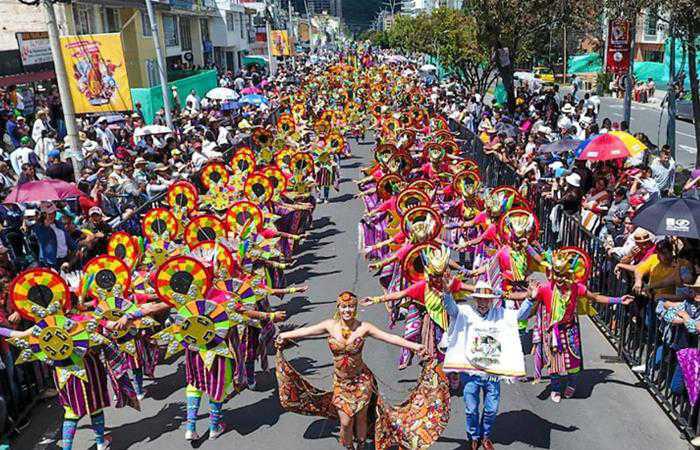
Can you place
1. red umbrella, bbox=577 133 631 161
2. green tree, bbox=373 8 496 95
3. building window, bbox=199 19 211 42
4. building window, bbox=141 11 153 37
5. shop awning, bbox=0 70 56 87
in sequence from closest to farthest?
red umbrella, bbox=577 133 631 161 → shop awning, bbox=0 70 56 87 → green tree, bbox=373 8 496 95 → building window, bbox=141 11 153 37 → building window, bbox=199 19 211 42

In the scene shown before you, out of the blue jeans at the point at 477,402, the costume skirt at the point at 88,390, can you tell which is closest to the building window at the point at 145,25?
the costume skirt at the point at 88,390

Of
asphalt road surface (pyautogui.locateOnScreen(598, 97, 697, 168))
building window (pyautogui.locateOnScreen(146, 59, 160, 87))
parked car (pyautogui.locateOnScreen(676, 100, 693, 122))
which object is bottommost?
asphalt road surface (pyautogui.locateOnScreen(598, 97, 697, 168))

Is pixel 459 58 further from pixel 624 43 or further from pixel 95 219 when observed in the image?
pixel 95 219

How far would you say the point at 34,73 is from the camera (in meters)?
20.1

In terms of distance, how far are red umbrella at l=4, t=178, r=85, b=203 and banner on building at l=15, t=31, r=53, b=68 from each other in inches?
436

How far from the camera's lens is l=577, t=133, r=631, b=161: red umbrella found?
38.2 ft

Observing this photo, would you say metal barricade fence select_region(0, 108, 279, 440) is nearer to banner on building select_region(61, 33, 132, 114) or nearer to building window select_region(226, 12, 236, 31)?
banner on building select_region(61, 33, 132, 114)

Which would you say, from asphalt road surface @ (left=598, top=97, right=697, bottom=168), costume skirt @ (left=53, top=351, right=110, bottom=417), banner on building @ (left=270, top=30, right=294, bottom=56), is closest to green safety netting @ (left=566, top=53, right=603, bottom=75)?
A: asphalt road surface @ (left=598, top=97, right=697, bottom=168)

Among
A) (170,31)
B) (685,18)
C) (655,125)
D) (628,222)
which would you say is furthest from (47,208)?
(655,125)

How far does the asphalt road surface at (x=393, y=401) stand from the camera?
6656 millimetres

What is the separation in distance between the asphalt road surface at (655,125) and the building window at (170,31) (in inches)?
839

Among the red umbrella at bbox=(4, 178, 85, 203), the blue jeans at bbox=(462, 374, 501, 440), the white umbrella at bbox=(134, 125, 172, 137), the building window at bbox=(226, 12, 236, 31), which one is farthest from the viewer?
the building window at bbox=(226, 12, 236, 31)

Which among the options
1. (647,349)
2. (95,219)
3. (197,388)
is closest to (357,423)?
(197,388)

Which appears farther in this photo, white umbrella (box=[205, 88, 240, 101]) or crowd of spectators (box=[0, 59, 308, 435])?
white umbrella (box=[205, 88, 240, 101])
